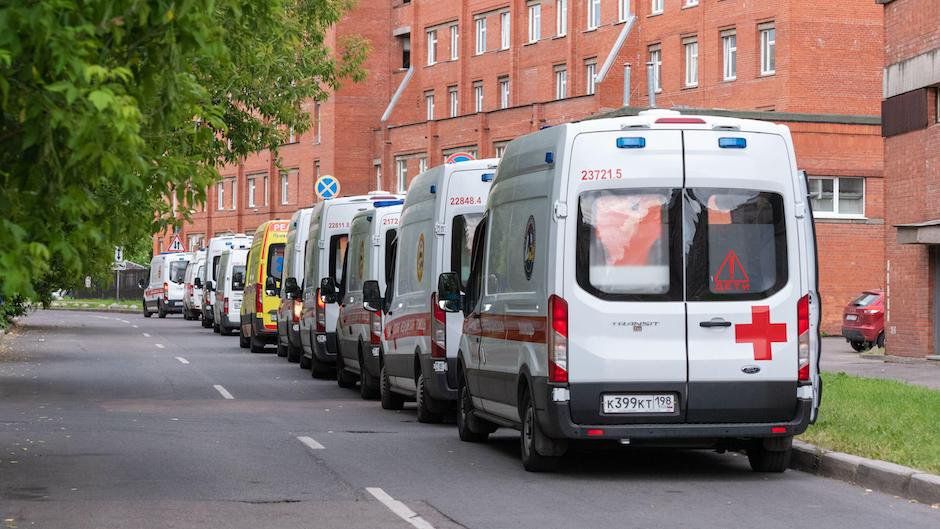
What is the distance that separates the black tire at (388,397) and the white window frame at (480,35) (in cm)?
5329

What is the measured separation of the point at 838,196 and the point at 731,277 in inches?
1511

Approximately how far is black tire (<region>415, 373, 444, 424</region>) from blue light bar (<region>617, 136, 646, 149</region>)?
231 inches

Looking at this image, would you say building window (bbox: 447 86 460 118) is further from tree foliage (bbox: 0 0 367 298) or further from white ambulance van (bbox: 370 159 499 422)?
tree foliage (bbox: 0 0 367 298)

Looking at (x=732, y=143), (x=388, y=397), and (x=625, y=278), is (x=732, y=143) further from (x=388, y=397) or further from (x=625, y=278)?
(x=388, y=397)

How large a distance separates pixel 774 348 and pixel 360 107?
6963cm

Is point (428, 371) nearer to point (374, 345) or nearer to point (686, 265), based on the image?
point (374, 345)

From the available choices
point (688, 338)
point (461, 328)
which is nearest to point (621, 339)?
point (688, 338)

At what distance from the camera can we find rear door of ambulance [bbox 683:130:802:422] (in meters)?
12.5

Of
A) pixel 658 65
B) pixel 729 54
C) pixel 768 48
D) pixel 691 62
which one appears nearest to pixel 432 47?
pixel 658 65

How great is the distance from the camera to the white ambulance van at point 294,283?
30.9m

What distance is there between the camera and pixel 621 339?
12383mm

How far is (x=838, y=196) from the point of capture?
50.0 m

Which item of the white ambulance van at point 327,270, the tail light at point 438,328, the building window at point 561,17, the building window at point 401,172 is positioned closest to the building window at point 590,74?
the building window at point 561,17

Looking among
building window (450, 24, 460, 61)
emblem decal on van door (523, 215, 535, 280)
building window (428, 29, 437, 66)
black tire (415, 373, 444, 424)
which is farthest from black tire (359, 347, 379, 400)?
building window (428, 29, 437, 66)
